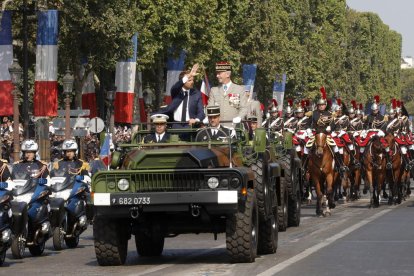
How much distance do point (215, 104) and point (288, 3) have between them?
7382cm

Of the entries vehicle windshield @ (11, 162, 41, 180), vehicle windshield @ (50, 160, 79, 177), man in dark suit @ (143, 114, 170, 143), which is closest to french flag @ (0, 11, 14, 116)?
vehicle windshield @ (50, 160, 79, 177)

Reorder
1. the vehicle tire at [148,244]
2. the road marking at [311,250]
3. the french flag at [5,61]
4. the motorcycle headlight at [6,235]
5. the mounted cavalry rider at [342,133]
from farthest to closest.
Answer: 1. the french flag at [5,61]
2. the mounted cavalry rider at [342,133]
3. the vehicle tire at [148,244]
4. the motorcycle headlight at [6,235]
5. the road marking at [311,250]

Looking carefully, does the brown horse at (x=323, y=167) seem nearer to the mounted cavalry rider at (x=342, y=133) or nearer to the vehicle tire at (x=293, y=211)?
the mounted cavalry rider at (x=342, y=133)

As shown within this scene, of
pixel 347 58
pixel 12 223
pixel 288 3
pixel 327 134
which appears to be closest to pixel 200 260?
pixel 12 223

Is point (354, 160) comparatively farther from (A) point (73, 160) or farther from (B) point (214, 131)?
(B) point (214, 131)

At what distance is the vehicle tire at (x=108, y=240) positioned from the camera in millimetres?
18719

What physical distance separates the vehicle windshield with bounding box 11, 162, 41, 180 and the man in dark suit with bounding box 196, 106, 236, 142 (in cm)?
291

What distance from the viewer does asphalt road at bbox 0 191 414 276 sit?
17766 millimetres

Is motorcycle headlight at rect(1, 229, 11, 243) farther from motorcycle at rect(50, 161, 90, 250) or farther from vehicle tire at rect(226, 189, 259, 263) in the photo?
motorcycle at rect(50, 161, 90, 250)

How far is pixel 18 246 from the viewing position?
2084cm

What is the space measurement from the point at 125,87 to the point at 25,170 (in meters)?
27.4

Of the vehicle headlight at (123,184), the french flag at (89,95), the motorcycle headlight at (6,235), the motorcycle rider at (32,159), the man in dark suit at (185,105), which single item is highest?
the french flag at (89,95)

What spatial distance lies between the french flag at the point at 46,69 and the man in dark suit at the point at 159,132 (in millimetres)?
21283

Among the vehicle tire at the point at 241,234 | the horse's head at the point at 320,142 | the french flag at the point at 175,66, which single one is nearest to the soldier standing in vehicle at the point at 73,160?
the vehicle tire at the point at 241,234
